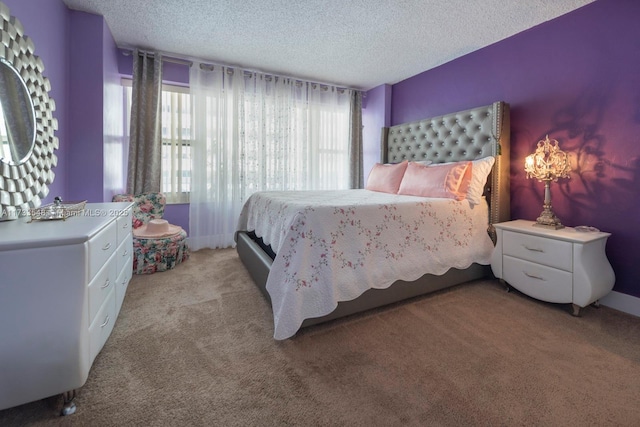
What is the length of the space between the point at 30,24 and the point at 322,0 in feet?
6.69

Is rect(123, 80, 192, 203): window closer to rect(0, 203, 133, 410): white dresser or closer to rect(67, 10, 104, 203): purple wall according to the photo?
rect(67, 10, 104, 203): purple wall

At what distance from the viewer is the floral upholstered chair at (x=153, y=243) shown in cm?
271

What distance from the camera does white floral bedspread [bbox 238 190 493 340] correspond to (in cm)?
169

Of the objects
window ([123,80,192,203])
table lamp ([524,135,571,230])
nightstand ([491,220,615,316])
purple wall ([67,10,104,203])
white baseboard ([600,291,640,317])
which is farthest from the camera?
window ([123,80,192,203])

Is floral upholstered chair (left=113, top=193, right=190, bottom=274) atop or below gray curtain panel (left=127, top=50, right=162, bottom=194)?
below

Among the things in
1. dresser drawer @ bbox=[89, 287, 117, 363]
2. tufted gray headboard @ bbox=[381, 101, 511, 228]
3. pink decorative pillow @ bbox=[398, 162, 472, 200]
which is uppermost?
tufted gray headboard @ bbox=[381, 101, 511, 228]

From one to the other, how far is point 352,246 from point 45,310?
1502 millimetres

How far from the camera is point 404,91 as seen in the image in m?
4.19

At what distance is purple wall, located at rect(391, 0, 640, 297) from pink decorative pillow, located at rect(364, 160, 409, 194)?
3.68 feet

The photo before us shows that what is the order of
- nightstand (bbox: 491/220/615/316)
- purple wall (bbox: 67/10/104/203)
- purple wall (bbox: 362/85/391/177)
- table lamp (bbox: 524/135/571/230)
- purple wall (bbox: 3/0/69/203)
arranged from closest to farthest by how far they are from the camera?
purple wall (bbox: 3/0/69/203) → nightstand (bbox: 491/220/615/316) → table lamp (bbox: 524/135/571/230) → purple wall (bbox: 67/10/104/203) → purple wall (bbox: 362/85/391/177)

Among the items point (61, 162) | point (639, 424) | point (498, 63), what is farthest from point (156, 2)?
point (639, 424)

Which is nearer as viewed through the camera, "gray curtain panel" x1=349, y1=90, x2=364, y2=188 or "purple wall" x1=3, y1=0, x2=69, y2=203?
"purple wall" x1=3, y1=0, x2=69, y2=203

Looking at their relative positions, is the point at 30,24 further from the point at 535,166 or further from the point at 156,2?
the point at 535,166

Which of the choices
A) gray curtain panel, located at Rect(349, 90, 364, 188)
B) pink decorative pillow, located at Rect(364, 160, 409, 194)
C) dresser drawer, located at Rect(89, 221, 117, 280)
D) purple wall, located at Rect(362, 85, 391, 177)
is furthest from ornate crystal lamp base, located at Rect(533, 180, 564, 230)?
dresser drawer, located at Rect(89, 221, 117, 280)
